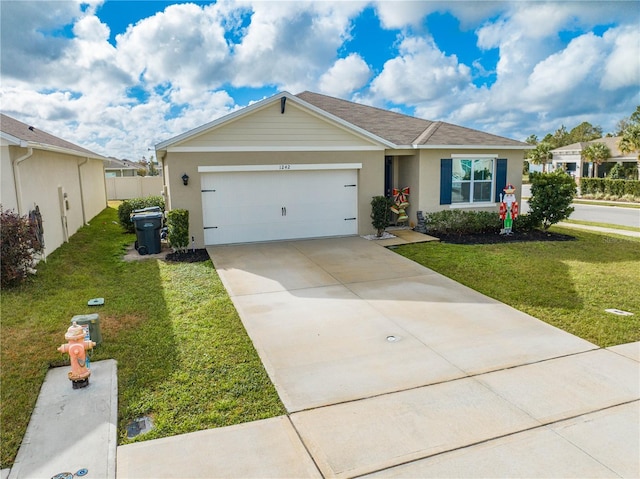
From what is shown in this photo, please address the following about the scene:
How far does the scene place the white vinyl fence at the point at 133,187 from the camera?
3128cm

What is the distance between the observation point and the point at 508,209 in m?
14.0

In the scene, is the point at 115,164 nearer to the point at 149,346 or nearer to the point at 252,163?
the point at 252,163

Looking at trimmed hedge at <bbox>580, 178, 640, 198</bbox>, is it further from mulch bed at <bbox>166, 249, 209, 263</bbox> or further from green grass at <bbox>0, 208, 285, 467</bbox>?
green grass at <bbox>0, 208, 285, 467</bbox>

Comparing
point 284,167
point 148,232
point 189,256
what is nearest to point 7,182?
point 148,232

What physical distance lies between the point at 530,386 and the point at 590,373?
87 cm

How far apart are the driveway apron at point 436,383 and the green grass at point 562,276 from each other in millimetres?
507

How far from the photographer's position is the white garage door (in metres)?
12.2

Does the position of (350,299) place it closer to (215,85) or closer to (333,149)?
(333,149)

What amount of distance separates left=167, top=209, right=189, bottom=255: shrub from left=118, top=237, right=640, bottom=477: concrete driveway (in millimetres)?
4144

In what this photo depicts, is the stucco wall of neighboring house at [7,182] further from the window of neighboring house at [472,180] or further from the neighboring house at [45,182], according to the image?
the window of neighboring house at [472,180]

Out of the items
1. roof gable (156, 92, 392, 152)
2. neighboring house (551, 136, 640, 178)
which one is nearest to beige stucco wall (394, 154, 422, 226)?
roof gable (156, 92, 392, 152)

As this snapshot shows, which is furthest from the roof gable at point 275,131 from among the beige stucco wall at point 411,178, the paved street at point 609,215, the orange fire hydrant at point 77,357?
the paved street at point 609,215

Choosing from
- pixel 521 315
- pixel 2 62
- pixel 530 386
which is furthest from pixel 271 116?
pixel 530 386

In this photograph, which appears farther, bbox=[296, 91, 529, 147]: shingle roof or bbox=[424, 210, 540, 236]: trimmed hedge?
bbox=[296, 91, 529, 147]: shingle roof
